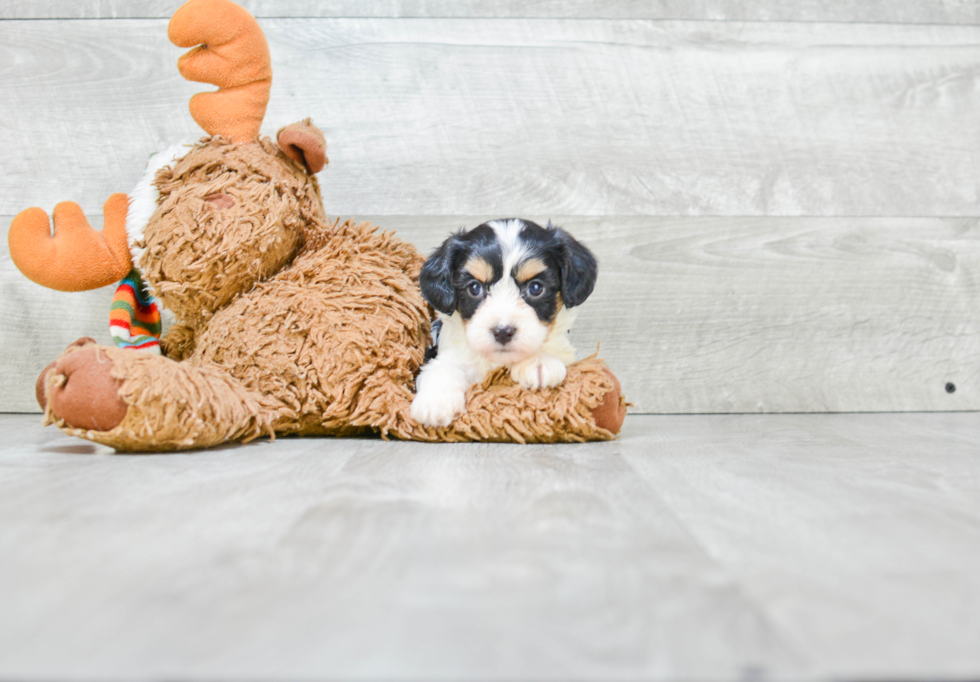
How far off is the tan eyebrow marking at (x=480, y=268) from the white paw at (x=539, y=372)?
0.19m

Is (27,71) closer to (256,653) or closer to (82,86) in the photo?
(82,86)

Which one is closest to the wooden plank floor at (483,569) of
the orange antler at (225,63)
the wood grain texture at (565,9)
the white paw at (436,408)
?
the white paw at (436,408)

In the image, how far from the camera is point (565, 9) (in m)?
2.14

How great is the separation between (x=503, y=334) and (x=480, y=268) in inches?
5.9

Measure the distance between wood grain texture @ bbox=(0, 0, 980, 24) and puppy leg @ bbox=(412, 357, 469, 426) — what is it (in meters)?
1.17

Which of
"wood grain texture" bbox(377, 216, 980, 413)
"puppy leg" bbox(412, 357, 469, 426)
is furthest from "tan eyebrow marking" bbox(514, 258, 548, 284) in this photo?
"wood grain texture" bbox(377, 216, 980, 413)

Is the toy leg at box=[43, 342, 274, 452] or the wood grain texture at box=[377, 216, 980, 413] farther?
the wood grain texture at box=[377, 216, 980, 413]

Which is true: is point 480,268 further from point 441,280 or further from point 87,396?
point 87,396

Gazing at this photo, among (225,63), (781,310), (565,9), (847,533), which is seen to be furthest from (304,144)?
(781,310)

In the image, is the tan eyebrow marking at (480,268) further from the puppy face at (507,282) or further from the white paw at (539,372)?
the white paw at (539,372)

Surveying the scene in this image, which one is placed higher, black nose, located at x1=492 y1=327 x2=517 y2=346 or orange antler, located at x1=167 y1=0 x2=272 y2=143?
orange antler, located at x1=167 y1=0 x2=272 y2=143

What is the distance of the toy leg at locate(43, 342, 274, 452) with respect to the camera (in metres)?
1.22

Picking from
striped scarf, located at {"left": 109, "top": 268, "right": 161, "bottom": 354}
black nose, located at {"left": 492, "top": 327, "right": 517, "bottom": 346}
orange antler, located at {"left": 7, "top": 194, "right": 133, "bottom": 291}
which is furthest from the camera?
striped scarf, located at {"left": 109, "top": 268, "right": 161, "bottom": 354}

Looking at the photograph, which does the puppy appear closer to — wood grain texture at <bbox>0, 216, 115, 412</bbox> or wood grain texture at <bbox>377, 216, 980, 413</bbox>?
wood grain texture at <bbox>377, 216, 980, 413</bbox>
